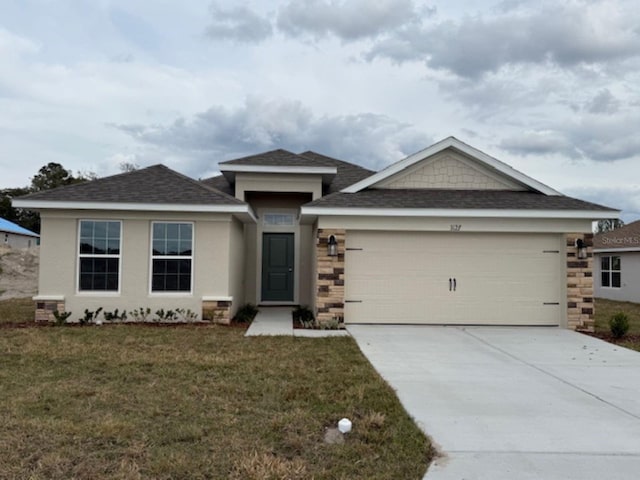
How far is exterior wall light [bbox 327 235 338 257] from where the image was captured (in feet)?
34.1

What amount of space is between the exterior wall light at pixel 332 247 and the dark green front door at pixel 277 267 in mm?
4225

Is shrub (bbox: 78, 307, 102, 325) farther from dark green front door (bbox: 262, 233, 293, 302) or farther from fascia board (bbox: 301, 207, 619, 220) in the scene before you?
dark green front door (bbox: 262, 233, 293, 302)

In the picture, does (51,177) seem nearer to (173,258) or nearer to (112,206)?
(112,206)

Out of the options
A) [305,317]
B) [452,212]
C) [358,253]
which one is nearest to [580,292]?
[452,212]

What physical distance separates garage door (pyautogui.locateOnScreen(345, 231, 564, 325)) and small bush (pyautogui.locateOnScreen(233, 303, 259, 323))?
2.62 m

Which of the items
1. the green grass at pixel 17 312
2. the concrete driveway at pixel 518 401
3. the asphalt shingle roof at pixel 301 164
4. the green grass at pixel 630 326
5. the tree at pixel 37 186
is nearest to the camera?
the concrete driveway at pixel 518 401

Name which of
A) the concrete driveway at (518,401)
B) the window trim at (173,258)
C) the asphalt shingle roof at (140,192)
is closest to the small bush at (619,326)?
the concrete driveway at (518,401)

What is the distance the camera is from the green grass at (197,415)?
11.5 ft

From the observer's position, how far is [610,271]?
20.9 m

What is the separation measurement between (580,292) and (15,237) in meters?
41.0

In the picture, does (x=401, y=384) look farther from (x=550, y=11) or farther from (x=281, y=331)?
(x=550, y=11)

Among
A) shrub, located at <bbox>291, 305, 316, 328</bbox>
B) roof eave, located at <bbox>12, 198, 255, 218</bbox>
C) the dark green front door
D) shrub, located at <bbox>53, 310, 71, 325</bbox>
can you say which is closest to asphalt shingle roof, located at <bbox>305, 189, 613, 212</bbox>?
roof eave, located at <bbox>12, 198, 255, 218</bbox>

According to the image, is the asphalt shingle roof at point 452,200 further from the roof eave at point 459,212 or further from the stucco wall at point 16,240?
the stucco wall at point 16,240

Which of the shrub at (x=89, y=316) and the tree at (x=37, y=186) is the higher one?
the tree at (x=37, y=186)
